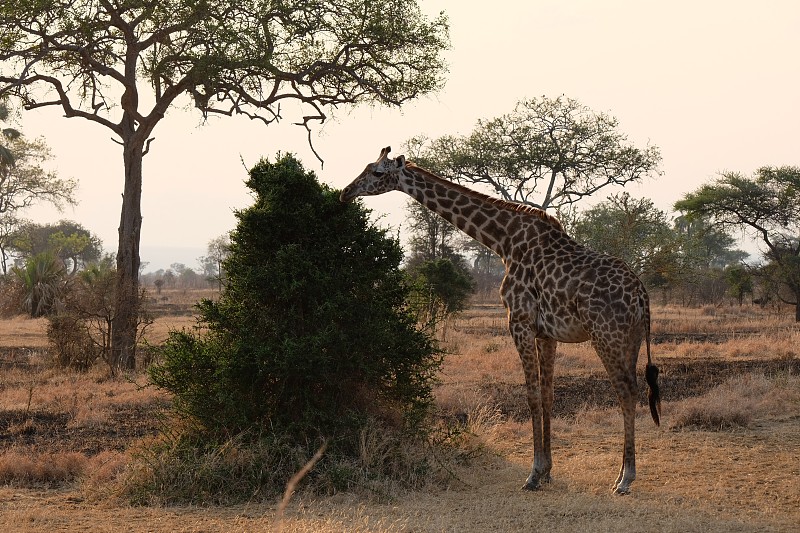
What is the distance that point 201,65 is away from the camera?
1803 centimetres

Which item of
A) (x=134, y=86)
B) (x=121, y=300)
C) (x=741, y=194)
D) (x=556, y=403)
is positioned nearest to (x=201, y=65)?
(x=134, y=86)

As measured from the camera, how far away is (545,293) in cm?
902

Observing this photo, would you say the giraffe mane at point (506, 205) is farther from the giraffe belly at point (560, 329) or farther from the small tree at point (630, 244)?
the small tree at point (630, 244)

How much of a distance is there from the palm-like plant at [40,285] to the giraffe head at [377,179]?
71.0 feet

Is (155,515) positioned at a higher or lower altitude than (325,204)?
lower

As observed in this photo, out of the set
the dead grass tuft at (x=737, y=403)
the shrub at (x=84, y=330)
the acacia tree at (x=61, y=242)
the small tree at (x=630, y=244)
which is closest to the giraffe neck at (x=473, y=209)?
the dead grass tuft at (x=737, y=403)

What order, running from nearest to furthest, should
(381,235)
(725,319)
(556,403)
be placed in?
(381,235), (556,403), (725,319)

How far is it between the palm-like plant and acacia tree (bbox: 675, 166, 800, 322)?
25.2m

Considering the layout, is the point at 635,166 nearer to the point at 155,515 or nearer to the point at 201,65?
the point at 201,65

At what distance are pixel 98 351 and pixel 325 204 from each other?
35.0 feet

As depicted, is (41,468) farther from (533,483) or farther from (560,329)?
(560,329)

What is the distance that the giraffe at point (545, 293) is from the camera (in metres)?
8.60

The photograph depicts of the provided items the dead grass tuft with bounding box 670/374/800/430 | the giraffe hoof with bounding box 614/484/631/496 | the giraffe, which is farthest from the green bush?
the dead grass tuft with bounding box 670/374/800/430

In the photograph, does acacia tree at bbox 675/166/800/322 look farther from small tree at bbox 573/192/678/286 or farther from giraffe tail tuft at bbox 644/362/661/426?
giraffe tail tuft at bbox 644/362/661/426
